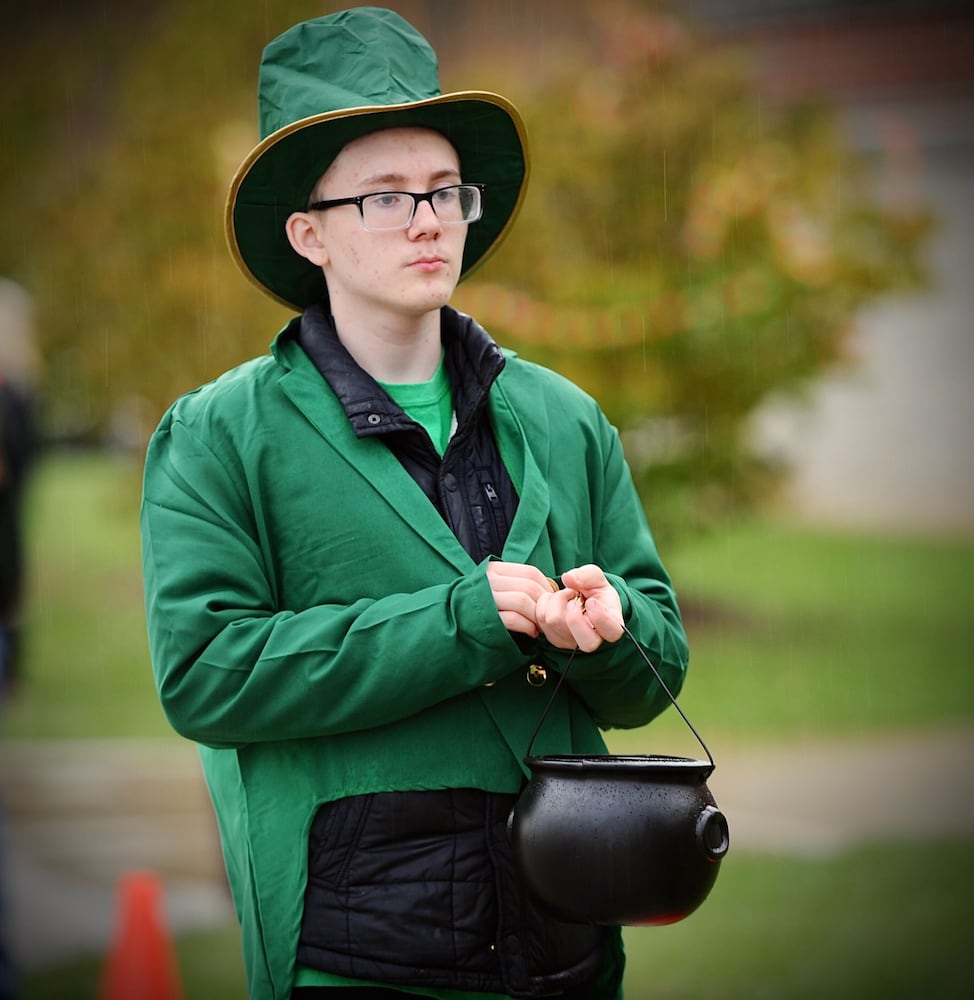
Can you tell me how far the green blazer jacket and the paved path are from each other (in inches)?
151

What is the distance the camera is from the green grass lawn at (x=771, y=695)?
19.6 feet

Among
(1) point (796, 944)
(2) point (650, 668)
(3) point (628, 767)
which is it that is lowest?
(1) point (796, 944)

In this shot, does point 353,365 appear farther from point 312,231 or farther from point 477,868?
point 477,868

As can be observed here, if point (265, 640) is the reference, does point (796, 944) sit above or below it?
below

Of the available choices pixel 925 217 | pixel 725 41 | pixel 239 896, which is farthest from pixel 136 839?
pixel 725 41

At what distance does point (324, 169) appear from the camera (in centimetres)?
283

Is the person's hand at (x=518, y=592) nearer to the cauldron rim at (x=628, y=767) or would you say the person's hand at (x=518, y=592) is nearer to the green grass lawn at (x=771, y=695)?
the cauldron rim at (x=628, y=767)

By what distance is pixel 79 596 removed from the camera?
704 inches

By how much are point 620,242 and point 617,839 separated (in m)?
10.5

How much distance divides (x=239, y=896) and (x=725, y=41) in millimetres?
13291

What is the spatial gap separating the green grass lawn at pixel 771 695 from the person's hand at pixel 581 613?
3.51m

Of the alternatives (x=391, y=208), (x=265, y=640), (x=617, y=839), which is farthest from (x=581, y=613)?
(x=391, y=208)

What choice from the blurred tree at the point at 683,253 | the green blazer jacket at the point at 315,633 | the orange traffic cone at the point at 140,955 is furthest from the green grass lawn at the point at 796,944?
the blurred tree at the point at 683,253

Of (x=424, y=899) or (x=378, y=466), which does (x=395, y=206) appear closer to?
(x=378, y=466)
